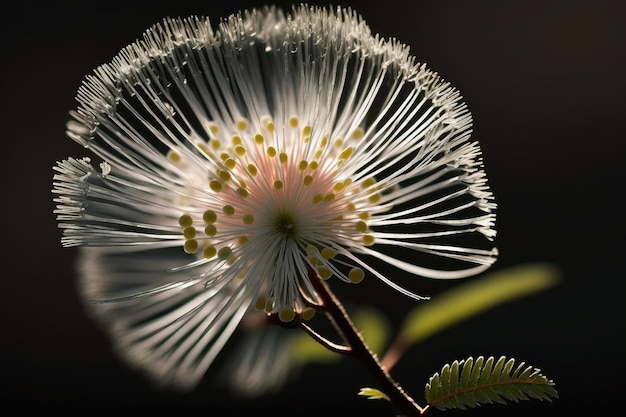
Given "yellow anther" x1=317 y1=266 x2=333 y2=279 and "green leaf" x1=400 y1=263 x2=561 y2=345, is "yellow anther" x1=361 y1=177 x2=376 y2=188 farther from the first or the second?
"green leaf" x1=400 y1=263 x2=561 y2=345

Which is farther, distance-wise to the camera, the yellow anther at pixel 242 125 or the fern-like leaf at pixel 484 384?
the yellow anther at pixel 242 125

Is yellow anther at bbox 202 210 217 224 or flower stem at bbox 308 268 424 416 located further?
yellow anther at bbox 202 210 217 224

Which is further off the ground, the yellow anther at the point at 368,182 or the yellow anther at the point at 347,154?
the yellow anther at the point at 347,154

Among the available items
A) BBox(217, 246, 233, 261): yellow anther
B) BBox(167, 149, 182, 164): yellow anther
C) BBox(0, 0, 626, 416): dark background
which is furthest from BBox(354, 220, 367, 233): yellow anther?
BBox(0, 0, 626, 416): dark background

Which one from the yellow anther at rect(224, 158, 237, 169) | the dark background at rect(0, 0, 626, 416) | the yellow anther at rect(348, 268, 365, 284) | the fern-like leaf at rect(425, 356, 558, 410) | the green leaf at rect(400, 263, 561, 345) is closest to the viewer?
the fern-like leaf at rect(425, 356, 558, 410)

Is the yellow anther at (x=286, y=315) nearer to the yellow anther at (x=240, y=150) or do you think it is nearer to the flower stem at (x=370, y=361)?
the flower stem at (x=370, y=361)

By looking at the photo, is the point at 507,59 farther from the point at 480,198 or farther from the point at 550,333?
the point at 480,198

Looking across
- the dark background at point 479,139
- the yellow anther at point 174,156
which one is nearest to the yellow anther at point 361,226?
the yellow anther at point 174,156
